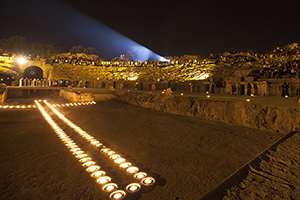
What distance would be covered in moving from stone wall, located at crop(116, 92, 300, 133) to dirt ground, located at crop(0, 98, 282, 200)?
0.39 metres

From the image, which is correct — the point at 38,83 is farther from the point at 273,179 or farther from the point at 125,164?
the point at 273,179

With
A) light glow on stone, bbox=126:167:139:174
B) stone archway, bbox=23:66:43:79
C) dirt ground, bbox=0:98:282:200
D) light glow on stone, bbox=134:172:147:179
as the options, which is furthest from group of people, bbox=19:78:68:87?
light glow on stone, bbox=134:172:147:179

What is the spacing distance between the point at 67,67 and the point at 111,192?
31761 millimetres

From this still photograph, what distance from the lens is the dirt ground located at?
9.05ft

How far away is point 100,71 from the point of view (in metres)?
29.8

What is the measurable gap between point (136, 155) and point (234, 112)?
468 cm

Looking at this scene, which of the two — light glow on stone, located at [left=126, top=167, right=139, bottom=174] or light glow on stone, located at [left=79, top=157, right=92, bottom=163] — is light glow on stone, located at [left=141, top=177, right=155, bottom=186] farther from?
light glow on stone, located at [left=79, top=157, right=92, bottom=163]

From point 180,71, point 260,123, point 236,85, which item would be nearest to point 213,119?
point 260,123

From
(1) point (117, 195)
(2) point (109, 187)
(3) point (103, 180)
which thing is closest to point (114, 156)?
(3) point (103, 180)

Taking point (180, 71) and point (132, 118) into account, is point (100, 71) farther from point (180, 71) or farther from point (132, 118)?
point (132, 118)

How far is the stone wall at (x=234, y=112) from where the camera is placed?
18.0ft

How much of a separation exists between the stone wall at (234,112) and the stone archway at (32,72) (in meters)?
29.1

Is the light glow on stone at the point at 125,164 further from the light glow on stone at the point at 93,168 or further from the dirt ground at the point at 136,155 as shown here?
the light glow on stone at the point at 93,168

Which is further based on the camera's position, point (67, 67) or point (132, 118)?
point (67, 67)
